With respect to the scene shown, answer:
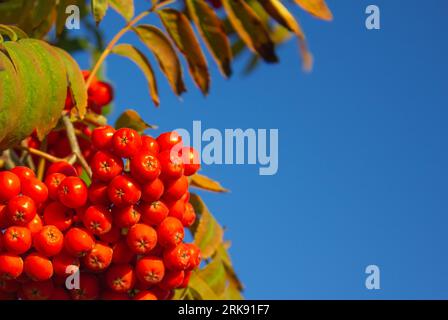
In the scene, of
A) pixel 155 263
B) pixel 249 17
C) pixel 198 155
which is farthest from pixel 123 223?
pixel 249 17

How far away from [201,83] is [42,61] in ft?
2.19

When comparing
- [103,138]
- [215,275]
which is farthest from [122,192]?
[215,275]

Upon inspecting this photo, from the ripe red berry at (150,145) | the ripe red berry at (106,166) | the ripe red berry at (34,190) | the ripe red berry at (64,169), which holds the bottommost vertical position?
the ripe red berry at (34,190)

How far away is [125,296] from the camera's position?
6.89 feet

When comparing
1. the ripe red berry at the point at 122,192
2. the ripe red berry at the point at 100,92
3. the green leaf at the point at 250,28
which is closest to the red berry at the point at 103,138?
the ripe red berry at the point at 122,192

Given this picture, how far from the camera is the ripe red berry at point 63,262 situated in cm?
201

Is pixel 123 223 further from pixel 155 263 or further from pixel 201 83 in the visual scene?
pixel 201 83

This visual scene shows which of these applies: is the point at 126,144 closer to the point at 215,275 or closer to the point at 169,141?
the point at 169,141

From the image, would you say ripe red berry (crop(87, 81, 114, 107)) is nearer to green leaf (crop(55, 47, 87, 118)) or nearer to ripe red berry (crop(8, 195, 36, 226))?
green leaf (crop(55, 47, 87, 118))

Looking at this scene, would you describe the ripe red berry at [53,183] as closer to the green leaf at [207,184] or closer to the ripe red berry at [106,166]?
the ripe red berry at [106,166]

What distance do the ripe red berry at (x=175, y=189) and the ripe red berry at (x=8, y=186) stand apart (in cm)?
35

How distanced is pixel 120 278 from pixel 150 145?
0.33 m

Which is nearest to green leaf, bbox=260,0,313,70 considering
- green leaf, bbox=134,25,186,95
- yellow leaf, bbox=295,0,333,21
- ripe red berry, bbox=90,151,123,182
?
yellow leaf, bbox=295,0,333,21

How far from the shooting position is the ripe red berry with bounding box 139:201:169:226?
2.05 m
